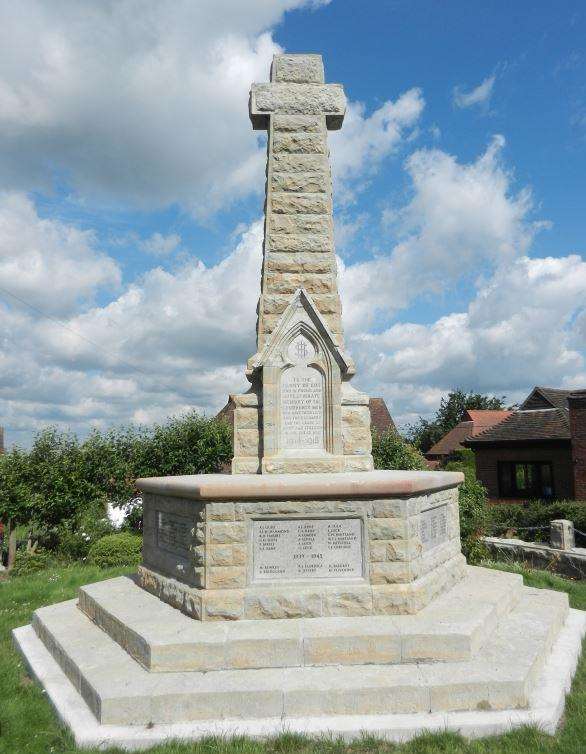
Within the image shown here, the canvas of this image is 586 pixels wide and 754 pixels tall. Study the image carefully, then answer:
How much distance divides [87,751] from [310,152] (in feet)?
24.8

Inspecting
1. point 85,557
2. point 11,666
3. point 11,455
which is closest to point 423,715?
point 11,666

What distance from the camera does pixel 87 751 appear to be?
12.8 feet

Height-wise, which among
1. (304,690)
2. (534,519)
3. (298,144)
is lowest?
(534,519)

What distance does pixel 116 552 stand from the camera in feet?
38.3

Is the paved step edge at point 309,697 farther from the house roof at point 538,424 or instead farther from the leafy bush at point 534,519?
the house roof at point 538,424

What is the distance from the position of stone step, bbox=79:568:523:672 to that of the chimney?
1662 centimetres

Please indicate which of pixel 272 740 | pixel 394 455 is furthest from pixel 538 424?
pixel 272 740

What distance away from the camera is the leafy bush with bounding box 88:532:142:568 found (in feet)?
37.9

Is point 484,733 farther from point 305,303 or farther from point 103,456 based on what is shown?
point 103,456

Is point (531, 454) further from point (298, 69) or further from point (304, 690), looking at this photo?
point (304, 690)

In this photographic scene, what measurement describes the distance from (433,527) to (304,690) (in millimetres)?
2706

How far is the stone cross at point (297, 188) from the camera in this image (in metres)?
7.90

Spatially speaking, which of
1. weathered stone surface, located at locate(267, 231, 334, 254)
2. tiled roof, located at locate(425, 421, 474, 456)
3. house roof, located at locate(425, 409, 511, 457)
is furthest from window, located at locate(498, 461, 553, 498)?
weathered stone surface, located at locate(267, 231, 334, 254)

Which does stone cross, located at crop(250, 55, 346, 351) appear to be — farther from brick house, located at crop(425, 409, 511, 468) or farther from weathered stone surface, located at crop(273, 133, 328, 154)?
brick house, located at crop(425, 409, 511, 468)
